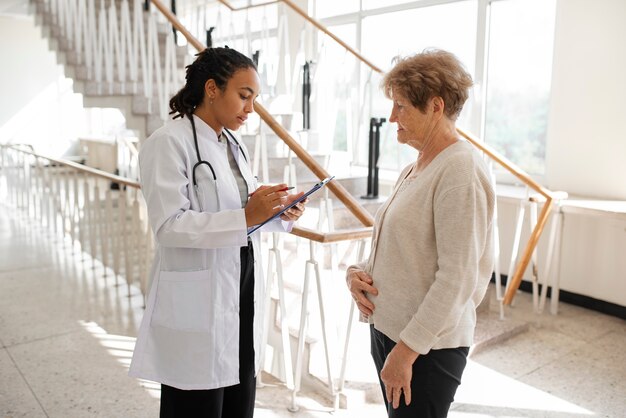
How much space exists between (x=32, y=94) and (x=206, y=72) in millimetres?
11708

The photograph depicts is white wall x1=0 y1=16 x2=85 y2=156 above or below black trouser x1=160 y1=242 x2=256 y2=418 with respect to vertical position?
above

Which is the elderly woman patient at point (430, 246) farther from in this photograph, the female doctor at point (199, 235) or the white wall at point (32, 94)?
the white wall at point (32, 94)

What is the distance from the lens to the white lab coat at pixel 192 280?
4.62ft

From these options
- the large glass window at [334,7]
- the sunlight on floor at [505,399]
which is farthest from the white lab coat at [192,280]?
the large glass window at [334,7]

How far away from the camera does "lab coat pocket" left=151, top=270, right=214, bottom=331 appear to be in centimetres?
146

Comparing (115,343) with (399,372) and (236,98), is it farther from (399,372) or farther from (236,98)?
(399,372)

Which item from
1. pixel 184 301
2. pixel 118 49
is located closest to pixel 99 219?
pixel 118 49

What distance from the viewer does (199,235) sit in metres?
1.38

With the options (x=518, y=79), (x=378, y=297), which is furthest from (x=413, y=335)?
(x=518, y=79)

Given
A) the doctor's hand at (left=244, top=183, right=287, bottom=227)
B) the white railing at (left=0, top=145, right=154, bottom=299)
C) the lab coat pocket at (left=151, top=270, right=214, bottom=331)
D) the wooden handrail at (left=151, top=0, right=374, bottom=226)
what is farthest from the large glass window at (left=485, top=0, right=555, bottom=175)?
the lab coat pocket at (left=151, top=270, right=214, bottom=331)

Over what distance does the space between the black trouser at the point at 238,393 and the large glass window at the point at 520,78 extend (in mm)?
3909

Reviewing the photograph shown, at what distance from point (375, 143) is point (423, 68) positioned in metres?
2.84

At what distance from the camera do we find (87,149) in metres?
11.7

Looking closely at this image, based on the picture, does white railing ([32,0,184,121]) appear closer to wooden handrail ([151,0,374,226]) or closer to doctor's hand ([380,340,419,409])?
wooden handrail ([151,0,374,226])
